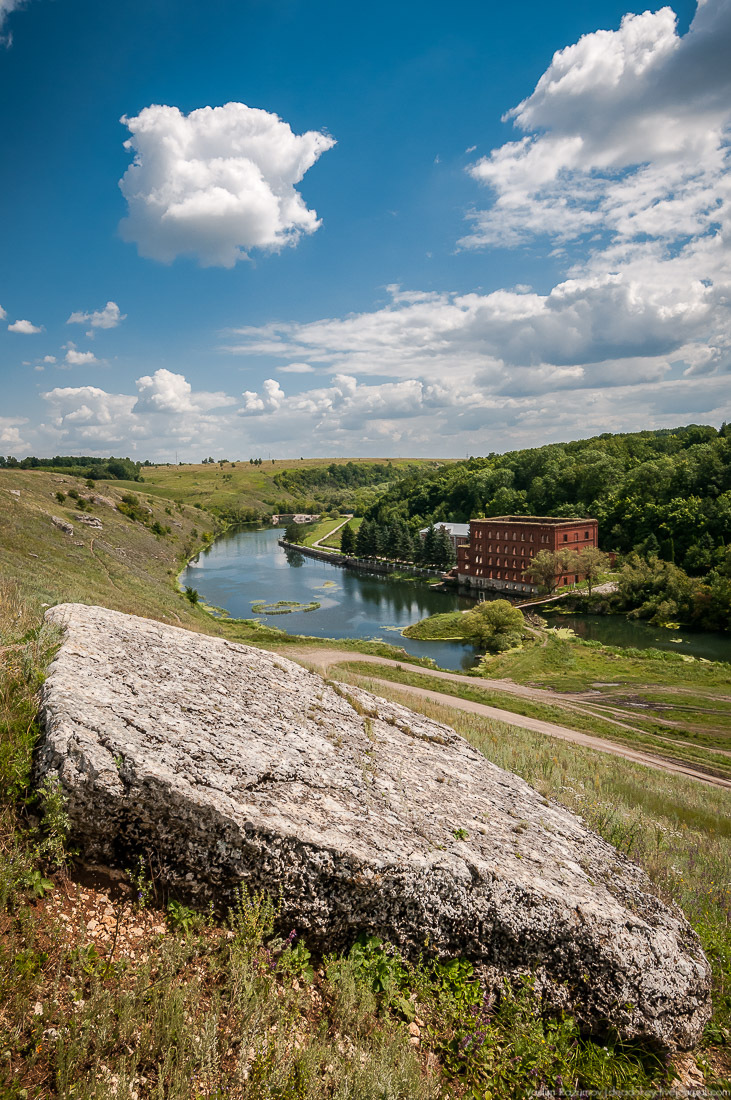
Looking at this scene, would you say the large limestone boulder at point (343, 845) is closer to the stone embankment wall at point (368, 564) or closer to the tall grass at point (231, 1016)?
the tall grass at point (231, 1016)

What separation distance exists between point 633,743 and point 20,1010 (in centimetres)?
2660

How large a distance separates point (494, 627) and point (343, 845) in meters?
47.3

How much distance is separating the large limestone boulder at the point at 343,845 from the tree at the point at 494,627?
42947 mm

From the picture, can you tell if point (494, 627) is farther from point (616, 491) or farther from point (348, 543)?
point (348, 543)

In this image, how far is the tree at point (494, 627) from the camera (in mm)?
48531

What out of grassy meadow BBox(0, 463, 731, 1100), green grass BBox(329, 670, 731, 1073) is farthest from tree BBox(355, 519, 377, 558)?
grassy meadow BBox(0, 463, 731, 1100)

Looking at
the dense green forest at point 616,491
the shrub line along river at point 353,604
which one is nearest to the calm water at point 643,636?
the shrub line along river at point 353,604

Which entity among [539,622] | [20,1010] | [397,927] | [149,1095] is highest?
[20,1010]

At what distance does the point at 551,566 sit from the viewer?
215 ft

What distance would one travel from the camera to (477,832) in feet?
19.6

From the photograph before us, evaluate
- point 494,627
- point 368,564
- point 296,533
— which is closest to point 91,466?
point 296,533

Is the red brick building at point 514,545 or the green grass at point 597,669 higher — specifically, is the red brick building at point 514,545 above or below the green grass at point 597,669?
above

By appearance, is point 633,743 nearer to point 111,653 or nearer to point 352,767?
point 352,767

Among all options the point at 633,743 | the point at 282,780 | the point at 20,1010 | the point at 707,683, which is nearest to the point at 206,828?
the point at 282,780
